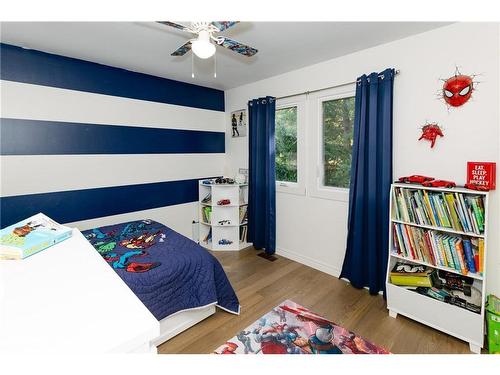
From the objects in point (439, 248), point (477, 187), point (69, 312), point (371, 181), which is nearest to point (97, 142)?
point (69, 312)

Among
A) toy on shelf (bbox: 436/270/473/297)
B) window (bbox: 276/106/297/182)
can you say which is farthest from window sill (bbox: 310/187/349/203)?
toy on shelf (bbox: 436/270/473/297)

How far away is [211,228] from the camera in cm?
372

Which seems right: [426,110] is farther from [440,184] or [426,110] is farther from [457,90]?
[440,184]

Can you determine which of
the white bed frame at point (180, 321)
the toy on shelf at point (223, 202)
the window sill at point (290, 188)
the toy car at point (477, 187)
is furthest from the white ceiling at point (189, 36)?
the white bed frame at point (180, 321)

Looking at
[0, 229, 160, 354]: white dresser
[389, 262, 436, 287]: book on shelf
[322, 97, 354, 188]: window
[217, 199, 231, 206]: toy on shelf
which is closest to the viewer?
[0, 229, 160, 354]: white dresser

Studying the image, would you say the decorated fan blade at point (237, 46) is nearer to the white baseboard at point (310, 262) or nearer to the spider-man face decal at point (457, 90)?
the spider-man face decal at point (457, 90)

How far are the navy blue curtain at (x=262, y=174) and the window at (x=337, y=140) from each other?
67cm

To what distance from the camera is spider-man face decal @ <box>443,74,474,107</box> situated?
1910 millimetres

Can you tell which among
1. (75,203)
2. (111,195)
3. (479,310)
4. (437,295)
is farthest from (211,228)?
(479,310)

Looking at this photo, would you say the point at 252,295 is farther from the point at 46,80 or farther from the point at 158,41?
the point at 46,80

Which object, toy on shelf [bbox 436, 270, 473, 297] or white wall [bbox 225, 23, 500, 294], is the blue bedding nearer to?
white wall [bbox 225, 23, 500, 294]

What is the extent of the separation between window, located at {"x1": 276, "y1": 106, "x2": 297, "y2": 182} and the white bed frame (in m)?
1.89

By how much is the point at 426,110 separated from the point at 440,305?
1521mm
